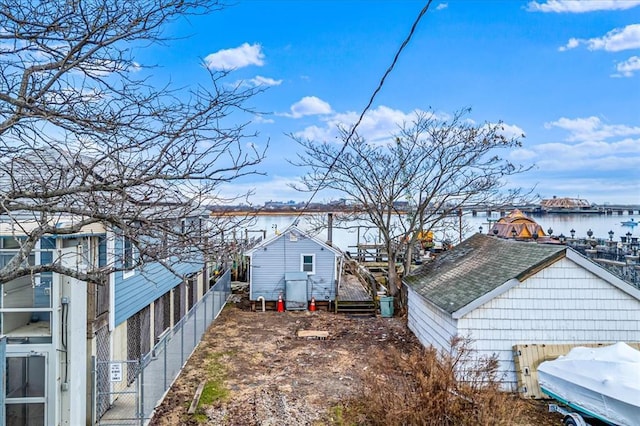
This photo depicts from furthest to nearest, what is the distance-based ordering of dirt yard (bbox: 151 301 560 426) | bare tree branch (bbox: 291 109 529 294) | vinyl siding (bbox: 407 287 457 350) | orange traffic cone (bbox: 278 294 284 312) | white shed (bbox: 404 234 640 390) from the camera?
orange traffic cone (bbox: 278 294 284 312) < bare tree branch (bbox: 291 109 529 294) < vinyl siding (bbox: 407 287 457 350) < white shed (bbox: 404 234 640 390) < dirt yard (bbox: 151 301 560 426)

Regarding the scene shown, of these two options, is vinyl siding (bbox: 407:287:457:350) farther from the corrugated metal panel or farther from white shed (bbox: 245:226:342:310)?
white shed (bbox: 245:226:342:310)

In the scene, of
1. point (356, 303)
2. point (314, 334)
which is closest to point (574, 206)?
point (356, 303)

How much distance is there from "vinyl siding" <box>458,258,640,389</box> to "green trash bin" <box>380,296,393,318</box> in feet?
24.3

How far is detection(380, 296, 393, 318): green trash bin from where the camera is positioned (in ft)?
53.2

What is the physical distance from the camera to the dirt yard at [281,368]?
7562 mm

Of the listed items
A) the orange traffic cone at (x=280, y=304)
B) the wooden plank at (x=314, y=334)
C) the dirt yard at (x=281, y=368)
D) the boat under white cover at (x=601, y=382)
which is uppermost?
the boat under white cover at (x=601, y=382)

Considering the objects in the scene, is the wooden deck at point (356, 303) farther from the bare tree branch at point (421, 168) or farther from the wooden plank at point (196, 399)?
the wooden plank at point (196, 399)

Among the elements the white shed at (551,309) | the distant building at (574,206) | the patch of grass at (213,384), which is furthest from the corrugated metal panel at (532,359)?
the distant building at (574,206)

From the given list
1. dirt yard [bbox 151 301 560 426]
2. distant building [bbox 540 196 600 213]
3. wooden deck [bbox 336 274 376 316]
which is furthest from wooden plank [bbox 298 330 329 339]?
distant building [bbox 540 196 600 213]

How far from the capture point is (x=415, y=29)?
4422 millimetres

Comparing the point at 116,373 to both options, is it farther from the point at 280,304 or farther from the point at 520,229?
the point at 520,229

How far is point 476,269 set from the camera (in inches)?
430

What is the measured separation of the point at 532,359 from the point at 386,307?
792cm

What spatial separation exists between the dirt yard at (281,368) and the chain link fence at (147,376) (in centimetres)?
31
